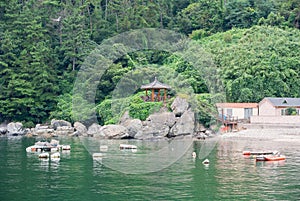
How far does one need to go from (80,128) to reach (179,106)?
34.4 ft

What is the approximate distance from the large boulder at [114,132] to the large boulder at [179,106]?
5.09 metres

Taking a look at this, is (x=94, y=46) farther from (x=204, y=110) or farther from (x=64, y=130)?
(x=204, y=110)

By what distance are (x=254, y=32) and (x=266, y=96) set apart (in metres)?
14.5

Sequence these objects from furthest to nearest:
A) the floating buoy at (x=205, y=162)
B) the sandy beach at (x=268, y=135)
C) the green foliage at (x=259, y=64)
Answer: the green foliage at (x=259, y=64) → the sandy beach at (x=268, y=135) → the floating buoy at (x=205, y=162)

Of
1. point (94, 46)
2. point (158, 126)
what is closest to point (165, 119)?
point (158, 126)

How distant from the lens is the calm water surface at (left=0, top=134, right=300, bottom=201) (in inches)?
997

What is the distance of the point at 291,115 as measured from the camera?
52.6 m

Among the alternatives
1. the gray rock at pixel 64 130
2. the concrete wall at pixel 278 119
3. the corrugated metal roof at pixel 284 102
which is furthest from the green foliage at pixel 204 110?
the gray rock at pixel 64 130

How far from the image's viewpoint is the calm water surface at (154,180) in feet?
83.0

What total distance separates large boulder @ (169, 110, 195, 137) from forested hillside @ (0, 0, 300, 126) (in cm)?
728

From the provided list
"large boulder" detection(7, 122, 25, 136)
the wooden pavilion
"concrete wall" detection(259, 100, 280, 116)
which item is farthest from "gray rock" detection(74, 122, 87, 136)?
"concrete wall" detection(259, 100, 280, 116)

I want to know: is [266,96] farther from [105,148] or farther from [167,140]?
[105,148]

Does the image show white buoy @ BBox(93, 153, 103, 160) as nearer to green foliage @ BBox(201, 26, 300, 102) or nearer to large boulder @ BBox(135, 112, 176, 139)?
large boulder @ BBox(135, 112, 176, 139)

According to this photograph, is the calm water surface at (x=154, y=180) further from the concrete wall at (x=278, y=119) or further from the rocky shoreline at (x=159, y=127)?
the concrete wall at (x=278, y=119)
